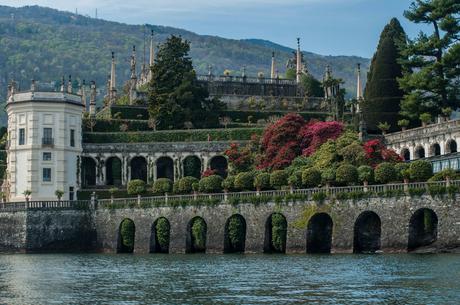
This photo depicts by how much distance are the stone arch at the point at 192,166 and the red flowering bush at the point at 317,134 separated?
16.7 meters

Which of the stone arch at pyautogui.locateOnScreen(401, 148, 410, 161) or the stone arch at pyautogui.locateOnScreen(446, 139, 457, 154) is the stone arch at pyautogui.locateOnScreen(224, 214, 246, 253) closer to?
the stone arch at pyautogui.locateOnScreen(446, 139, 457, 154)

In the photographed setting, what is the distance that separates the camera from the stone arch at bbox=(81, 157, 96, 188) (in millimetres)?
120225

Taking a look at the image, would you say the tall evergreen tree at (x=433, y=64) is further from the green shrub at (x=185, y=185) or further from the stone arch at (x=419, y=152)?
the green shrub at (x=185, y=185)

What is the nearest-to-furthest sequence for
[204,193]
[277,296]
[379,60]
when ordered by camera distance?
[277,296], [204,193], [379,60]

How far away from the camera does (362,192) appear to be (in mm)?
81750

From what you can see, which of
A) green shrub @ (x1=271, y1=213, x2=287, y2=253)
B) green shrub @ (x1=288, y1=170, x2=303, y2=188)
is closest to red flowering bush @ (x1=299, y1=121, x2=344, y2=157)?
green shrub @ (x1=288, y1=170, x2=303, y2=188)

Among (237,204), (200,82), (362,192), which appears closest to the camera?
(362,192)

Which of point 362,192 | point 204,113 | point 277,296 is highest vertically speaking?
point 204,113

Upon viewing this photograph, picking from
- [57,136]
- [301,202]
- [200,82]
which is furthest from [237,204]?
[200,82]

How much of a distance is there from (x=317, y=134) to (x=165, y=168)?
76.6 ft

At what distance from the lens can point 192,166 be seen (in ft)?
396

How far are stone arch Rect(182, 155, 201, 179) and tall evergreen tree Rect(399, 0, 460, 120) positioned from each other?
22.4 m

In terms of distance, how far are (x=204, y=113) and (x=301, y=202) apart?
43.0 metres

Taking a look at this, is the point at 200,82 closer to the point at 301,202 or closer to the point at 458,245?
the point at 301,202
